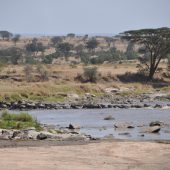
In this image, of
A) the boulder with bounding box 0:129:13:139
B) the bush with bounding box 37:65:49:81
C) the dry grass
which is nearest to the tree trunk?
the dry grass

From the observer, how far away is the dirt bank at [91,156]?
25703 mm

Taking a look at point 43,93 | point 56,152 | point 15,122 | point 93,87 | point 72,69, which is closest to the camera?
point 56,152

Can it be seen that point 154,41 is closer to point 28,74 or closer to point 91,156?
point 28,74

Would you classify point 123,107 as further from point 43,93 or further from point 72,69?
point 72,69

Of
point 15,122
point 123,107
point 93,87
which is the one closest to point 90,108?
point 123,107

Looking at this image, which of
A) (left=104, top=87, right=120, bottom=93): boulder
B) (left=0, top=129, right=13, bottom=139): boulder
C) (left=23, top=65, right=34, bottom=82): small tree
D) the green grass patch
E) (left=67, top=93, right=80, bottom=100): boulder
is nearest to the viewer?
(left=0, top=129, right=13, bottom=139): boulder

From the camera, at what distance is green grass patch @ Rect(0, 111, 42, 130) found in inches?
1572

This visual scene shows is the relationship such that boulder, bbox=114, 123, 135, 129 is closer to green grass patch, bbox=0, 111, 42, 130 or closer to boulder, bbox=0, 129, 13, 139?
green grass patch, bbox=0, 111, 42, 130

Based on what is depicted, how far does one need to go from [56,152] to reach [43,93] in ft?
136

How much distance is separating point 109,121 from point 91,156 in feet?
68.4

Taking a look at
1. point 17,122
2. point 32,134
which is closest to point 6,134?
point 32,134

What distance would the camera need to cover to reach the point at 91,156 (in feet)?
92.8

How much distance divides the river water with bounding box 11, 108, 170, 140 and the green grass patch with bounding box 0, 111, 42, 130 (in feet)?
10.9

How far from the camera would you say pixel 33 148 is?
1206 inches
